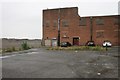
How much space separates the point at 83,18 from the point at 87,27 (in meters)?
2.76

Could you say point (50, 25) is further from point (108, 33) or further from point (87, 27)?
point (108, 33)

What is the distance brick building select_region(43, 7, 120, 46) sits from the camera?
4850cm

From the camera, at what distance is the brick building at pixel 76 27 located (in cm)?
4850

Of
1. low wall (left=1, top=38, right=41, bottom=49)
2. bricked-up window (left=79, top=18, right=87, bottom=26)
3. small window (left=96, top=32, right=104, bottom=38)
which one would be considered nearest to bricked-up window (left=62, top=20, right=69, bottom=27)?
bricked-up window (left=79, top=18, right=87, bottom=26)

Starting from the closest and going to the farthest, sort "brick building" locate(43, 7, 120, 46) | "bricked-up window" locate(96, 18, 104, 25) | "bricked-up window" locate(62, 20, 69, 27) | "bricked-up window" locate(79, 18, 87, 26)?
"brick building" locate(43, 7, 120, 46) < "bricked-up window" locate(96, 18, 104, 25) < "bricked-up window" locate(79, 18, 87, 26) < "bricked-up window" locate(62, 20, 69, 27)

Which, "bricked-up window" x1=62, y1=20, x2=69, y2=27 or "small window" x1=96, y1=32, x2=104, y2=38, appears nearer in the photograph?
"small window" x1=96, y1=32, x2=104, y2=38

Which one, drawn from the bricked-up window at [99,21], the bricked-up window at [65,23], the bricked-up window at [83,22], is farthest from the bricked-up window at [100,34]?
the bricked-up window at [65,23]

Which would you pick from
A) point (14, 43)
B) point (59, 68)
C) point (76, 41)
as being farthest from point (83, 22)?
point (59, 68)

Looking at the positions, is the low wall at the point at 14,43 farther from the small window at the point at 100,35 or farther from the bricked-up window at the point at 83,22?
the small window at the point at 100,35

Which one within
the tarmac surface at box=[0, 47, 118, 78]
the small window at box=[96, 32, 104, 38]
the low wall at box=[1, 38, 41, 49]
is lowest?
the tarmac surface at box=[0, 47, 118, 78]

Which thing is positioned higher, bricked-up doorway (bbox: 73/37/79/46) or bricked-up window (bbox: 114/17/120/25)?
bricked-up window (bbox: 114/17/120/25)

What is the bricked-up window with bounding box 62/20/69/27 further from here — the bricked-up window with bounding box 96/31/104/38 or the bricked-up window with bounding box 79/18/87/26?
the bricked-up window with bounding box 96/31/104/38

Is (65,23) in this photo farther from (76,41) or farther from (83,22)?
(76,41)

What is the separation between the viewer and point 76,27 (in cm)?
5103
